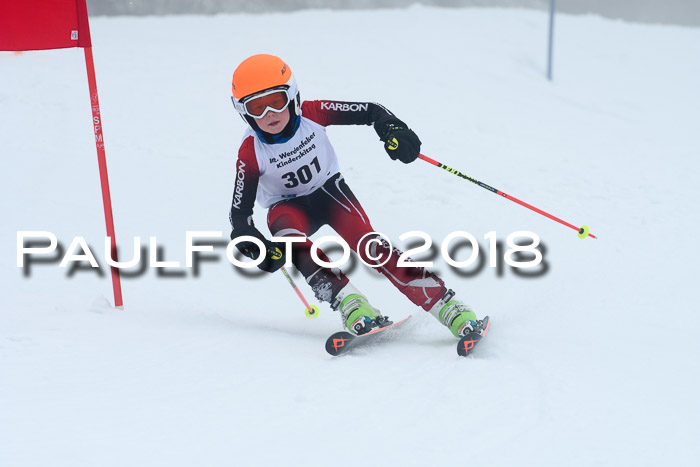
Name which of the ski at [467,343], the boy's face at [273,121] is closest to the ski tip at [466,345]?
the ski at [467,343]

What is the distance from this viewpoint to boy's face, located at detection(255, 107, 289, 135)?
327 cm

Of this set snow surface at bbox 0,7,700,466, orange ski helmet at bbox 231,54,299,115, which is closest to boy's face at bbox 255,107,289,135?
orange ski helmet at bbox 231,54,299,115

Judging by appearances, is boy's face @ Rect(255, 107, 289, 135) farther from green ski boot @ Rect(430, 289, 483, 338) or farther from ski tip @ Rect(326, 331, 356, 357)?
green ski boot @ Rect(430, 289, 483, 338)

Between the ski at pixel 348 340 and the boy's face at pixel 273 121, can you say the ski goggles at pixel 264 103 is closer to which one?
the boy's face at pixel 273 121

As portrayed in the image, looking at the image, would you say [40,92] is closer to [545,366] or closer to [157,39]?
[157,39]

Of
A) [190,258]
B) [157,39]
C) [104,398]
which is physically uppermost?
[157,39]

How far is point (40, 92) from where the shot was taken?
759 centimetres

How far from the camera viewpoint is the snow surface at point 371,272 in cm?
232

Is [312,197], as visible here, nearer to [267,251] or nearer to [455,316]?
[267,251]

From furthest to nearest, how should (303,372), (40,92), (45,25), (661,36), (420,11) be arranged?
(661,36) < (420,11) < (40,92) < (45,25) < (303,372)

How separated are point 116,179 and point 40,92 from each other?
230 centimetres

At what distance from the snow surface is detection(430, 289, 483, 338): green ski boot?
0.41 ft

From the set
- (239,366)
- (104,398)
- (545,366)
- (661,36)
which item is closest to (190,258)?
(239,366)

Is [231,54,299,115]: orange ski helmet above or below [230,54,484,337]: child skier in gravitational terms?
above
